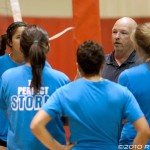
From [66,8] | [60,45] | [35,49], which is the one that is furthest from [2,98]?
[66,8]

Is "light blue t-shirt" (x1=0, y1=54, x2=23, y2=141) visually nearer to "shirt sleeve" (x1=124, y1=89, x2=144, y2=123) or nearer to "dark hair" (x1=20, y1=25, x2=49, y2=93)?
"dark hair" (x1=20, y1=25, x2=49, y2=93)

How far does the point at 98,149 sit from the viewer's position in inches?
60.7

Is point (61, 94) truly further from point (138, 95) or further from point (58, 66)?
point (58, 66)

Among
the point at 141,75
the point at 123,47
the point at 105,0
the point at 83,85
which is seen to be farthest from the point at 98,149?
the point at 105,0

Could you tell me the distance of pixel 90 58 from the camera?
1.56 metres

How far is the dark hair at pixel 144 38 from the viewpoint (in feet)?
5.58

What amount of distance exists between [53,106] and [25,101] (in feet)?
0.66

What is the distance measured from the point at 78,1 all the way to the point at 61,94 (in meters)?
1.01

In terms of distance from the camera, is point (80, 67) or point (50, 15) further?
point (50, 15)

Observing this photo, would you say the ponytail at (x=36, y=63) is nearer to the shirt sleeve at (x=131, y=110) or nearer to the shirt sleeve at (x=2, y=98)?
the shirt sleeve at (x=2, y=98)

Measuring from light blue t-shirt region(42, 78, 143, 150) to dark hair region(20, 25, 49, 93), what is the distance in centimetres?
16

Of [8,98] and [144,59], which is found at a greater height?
[144,59]

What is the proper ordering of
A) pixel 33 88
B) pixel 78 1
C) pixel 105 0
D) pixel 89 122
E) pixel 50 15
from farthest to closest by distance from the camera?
pixel 105 0 → pixel 50 15 → pixel 78 1 → pixel 33 88 → pixel 89 122

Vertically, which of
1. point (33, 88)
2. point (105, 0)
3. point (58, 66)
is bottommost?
point (58, 66)
